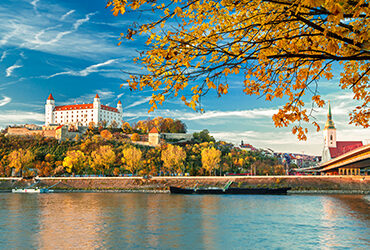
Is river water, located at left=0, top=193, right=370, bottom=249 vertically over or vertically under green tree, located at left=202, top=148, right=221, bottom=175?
under

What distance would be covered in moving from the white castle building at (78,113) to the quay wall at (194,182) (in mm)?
60727

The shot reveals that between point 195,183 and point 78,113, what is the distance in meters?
88.6

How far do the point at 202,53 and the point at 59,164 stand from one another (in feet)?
310

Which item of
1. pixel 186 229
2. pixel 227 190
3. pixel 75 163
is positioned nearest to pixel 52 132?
pixel 75 163

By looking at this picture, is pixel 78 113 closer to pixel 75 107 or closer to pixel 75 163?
pixel 75 107

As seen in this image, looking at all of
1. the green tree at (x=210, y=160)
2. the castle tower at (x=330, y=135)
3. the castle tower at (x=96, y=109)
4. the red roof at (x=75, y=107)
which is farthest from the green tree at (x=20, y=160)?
the castle tower at (x=330, y=135)

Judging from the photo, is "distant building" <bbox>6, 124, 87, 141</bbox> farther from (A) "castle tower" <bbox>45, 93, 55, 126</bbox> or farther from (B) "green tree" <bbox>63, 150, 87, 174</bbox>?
(A) "castle tower" <bbox>45, 93, 55, 126</bbox>

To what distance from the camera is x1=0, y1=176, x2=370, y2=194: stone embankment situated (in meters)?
67.1

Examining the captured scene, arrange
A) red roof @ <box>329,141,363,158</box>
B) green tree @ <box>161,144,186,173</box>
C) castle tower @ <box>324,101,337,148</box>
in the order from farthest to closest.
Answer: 1. castle tower @ <box>324,101,337,148</box>
2. red roof @ <box>329,141,363,158</box>
3. green tree @ <box>161,144,186,173</box>

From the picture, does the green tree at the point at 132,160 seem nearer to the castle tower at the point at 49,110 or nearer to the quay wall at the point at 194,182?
the quay wall at the point at 194,182

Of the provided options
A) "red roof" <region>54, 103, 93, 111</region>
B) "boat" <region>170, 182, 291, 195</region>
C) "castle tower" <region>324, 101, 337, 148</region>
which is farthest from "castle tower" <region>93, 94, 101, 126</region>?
"castle tower" <region>324, 101, 337, 148</region>

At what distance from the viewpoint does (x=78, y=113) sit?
5827 inches

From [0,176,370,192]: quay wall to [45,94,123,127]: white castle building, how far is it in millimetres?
60727

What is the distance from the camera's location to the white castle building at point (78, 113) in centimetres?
14650
